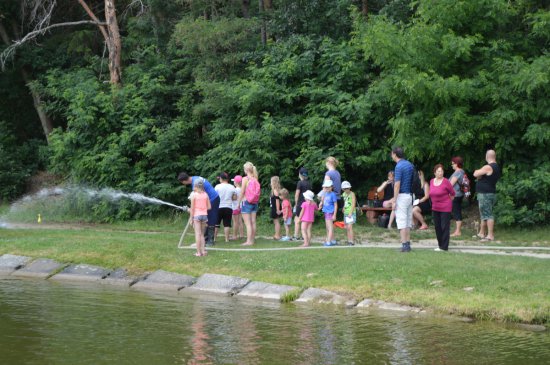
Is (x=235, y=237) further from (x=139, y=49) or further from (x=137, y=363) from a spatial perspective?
(x=139, y=49)

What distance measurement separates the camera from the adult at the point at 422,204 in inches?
776

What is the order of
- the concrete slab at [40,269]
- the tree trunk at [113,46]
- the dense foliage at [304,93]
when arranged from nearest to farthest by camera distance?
the concrete slab at [40,269] < the dense foliage at [304,93] < the tree trunk at [113,46]

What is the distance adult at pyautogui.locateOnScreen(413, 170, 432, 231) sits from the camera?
19722 mm

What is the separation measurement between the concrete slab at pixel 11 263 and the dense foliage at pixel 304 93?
8332mm

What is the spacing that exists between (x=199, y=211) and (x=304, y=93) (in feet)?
29.5

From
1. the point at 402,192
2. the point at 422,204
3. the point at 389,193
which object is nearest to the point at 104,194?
the point at 389,193

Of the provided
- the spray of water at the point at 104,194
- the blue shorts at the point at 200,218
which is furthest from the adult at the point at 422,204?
the spray of water at the point at 104,194

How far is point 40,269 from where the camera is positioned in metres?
16.2

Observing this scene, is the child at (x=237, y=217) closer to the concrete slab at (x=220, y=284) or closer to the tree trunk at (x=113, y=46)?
the concrete slab at (x=220, y=284)

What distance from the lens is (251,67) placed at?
82.7ft

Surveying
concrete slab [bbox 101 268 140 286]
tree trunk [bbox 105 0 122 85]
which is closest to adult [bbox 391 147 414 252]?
concrete slab [bbox 101 268 140 286]

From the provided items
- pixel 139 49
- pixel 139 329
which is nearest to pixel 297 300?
pixel 139 329

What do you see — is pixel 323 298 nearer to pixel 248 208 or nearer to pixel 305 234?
pixel 305 234

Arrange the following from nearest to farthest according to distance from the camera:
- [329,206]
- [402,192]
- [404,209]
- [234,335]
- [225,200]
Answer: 1. [234,335]
2. [404,209]
3. [402,192]
4. [329,206]
5. [225,200]
